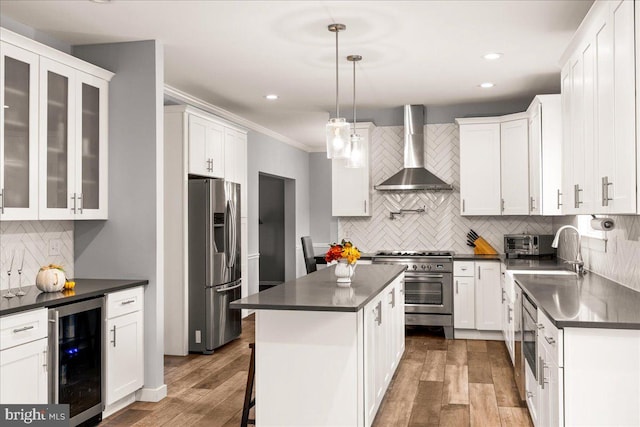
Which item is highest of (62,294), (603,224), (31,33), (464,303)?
(31,33)

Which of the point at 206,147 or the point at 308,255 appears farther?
the point at 308,255

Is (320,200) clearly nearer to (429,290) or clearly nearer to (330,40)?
(429,290)

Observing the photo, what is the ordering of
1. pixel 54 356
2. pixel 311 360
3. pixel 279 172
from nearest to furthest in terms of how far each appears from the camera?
pixel 311 360 → pixel 54 356 → pixel 279 172

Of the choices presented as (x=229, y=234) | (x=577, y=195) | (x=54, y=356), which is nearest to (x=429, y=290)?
(x=229, y=234)

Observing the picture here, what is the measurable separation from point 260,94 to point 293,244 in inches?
171

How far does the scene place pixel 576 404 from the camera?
95.2 inches

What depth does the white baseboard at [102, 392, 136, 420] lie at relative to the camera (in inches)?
149

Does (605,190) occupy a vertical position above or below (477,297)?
above

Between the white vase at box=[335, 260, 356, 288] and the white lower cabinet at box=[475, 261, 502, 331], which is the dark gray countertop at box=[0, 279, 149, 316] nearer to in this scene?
the white vase at box=[335, 260, 356, 288]

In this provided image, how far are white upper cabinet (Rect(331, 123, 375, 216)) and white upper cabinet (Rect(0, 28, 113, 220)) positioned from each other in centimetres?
325

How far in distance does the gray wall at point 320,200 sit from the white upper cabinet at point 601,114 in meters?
6.97

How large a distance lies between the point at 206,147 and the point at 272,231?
464 cm

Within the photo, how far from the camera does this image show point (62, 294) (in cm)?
349

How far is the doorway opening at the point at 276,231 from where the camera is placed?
10008 mm
